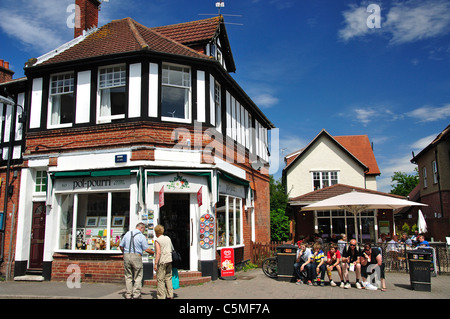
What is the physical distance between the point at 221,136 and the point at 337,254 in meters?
5.59

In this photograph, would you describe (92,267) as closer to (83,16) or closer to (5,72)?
(83,16)

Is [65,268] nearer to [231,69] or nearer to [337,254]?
[337,254]

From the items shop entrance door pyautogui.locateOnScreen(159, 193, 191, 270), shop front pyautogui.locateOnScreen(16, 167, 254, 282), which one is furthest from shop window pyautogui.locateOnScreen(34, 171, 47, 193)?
shop entrance door pyautogui.locateOnScreen(159, 193, 191, 270)

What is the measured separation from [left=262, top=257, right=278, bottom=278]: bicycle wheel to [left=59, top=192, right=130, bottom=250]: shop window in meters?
4.69

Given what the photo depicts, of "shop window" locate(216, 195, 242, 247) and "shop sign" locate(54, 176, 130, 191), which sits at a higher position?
"shop sign" locate(54, 176, 130, 191)

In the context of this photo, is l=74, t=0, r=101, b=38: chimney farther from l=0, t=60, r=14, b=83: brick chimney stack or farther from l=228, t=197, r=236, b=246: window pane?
l=228, t=197, r=236, b=246: window pane

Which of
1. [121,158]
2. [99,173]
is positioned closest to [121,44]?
[121,158]

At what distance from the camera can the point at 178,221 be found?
1418 centimetres

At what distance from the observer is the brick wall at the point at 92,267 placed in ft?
38.4

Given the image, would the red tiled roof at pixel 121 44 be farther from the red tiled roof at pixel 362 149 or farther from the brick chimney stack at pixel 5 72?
the red tiled roof at pixel 362 149

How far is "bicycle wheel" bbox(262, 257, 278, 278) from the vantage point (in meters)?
12.8

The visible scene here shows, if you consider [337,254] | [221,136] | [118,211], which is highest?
[221,136]

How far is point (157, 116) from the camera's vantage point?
12.4m
